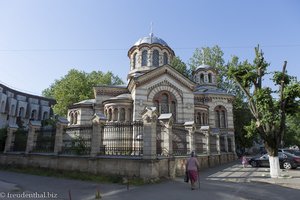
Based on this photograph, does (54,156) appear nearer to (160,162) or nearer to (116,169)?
(116,169)

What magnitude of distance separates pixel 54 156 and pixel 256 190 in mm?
9901

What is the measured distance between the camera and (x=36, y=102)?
48.0 meters

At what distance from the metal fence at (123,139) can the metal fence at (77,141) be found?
907mm

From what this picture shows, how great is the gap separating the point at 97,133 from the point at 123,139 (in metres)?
1.27

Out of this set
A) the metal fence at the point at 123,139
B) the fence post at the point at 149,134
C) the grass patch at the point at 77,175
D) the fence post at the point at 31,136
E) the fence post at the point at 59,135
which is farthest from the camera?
the fence post at the point at 31,136

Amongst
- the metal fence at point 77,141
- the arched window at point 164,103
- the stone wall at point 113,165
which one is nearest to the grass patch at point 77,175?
the stone wall at point 113,165

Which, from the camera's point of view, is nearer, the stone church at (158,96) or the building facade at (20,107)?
the stone church at (158,96)

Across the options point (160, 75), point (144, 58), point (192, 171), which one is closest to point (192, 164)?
point (192, 171)

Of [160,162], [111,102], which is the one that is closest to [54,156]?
[160,162]

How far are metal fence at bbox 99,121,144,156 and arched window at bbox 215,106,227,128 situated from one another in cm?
1813

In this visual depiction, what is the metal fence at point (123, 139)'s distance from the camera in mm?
10586

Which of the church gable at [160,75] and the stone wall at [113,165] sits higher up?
the church gable at [160,75]

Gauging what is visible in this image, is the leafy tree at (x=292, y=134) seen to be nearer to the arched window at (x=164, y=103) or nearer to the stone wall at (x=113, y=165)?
the arched window at (x=164, y=103)

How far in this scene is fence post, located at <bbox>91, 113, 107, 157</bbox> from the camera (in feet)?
35.4
